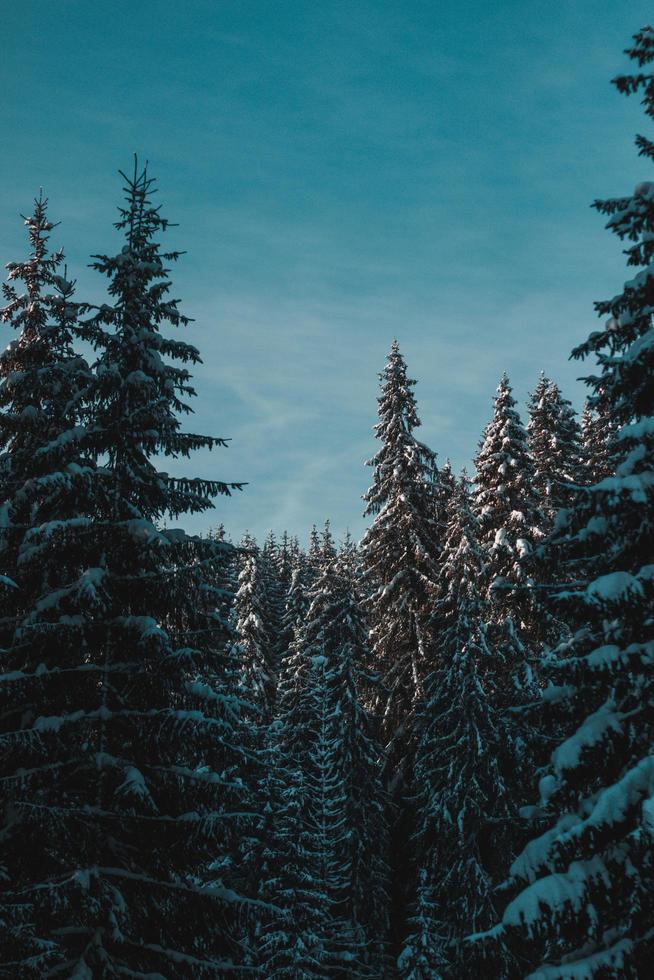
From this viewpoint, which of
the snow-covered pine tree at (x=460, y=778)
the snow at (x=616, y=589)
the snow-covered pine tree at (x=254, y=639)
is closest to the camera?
the snow at (x=616, y=589)

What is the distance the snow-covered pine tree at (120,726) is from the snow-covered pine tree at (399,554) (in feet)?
61.0

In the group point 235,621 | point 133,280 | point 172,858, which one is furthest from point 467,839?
point 235,621

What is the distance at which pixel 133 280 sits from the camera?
1257 centimetres

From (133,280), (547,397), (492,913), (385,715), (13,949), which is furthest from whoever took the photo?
(547,397)

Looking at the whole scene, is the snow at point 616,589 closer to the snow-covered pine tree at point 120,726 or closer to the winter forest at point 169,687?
the winter forest at point 169,687

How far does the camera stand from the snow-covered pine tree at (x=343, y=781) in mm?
24344

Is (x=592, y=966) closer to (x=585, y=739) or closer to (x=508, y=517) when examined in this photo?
(x=585, y=739)

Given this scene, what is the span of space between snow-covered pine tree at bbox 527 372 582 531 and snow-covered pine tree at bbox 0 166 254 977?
19.7 m

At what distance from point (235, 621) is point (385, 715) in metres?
17.4

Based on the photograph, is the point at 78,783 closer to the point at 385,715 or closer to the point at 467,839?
the point at 467,839

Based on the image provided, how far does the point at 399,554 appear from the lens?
30.5 m

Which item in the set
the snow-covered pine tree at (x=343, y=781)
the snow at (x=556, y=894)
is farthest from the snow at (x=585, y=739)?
the snow-covered pine tree at (x=343, y=781)

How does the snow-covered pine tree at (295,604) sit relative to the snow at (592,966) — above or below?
above

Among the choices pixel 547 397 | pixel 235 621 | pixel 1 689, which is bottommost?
pixel 1 689
